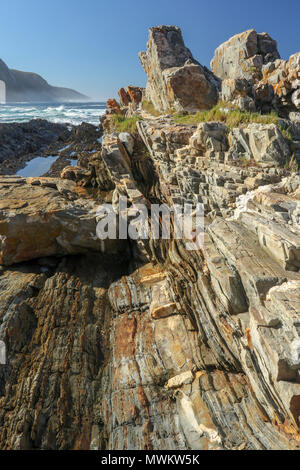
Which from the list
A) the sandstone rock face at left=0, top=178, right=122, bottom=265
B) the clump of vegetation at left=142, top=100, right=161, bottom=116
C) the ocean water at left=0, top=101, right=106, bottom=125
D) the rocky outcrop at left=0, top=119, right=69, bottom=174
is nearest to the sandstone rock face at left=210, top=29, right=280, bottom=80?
the clump of vegetation at left=142, top=100, right=161, bottom=116

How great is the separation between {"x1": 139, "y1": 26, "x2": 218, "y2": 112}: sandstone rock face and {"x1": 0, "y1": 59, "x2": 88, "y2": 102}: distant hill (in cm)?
13113

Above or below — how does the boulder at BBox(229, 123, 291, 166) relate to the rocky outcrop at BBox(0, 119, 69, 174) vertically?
above

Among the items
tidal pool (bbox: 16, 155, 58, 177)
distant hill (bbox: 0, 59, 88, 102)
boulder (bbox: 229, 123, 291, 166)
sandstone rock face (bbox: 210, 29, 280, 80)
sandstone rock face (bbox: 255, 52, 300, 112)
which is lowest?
tidal pool (bbox: 16, 155, 58, 177)

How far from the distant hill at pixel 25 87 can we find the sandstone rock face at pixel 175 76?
430 ft

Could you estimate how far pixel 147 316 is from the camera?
6.71 m

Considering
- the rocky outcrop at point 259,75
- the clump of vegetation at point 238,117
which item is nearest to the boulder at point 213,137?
the clump of vegetation at point 238,117

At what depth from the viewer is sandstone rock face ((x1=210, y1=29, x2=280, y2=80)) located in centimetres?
1541

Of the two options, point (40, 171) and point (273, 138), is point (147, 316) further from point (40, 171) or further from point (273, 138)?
point (40, 171)

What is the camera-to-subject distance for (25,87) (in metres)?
146

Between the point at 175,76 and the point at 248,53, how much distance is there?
20.5ft

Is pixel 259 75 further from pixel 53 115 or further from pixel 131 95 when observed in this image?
pixel 53 115

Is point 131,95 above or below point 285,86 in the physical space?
above

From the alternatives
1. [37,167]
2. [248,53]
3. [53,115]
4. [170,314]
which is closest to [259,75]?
[248,53]

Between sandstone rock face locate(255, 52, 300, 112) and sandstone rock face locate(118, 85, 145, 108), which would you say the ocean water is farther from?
sandstone rock face locate(255, 52, 300, 112)
